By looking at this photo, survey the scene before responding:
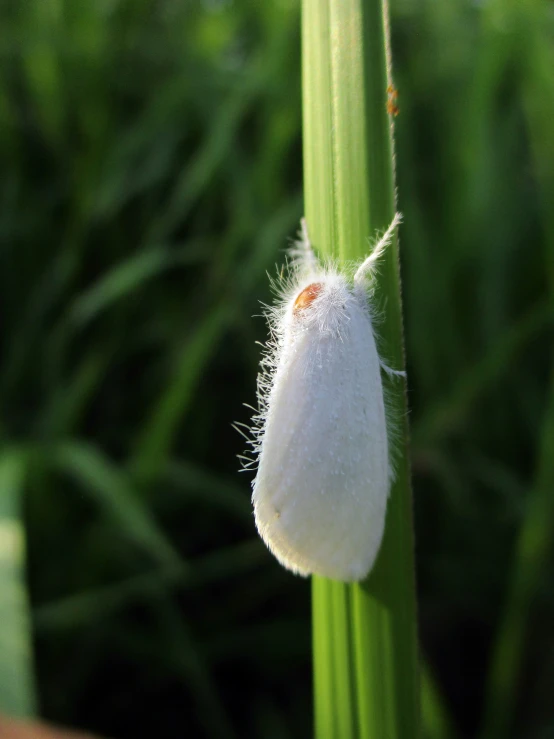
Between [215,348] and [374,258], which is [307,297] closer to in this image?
[374,258]

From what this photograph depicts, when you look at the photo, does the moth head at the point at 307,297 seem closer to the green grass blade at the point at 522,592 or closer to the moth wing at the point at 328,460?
the moth wing at the point at 328,460

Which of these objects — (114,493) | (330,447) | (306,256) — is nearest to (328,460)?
(330,447)

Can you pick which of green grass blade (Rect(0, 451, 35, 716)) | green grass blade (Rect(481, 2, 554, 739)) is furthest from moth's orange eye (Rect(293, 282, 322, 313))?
green grass blade (Rect(481, 2, 554, 739))

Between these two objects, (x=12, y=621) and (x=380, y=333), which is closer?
(x=380, y=333)

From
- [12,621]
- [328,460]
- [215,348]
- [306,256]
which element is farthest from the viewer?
[215,348]

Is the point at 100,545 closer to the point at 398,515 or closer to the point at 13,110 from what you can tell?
the point at 398,515

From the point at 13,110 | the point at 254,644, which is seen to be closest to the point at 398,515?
the point at 254,644

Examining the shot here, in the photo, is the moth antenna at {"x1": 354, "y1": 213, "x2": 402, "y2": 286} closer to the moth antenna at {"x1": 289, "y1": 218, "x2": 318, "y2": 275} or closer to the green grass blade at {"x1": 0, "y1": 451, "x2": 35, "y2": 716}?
the moth antenna at {"x1": 289, "y1": 218, "x2": 318, "y2": 275}
